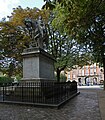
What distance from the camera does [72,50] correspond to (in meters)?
37.1

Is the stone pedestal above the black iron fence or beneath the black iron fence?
above

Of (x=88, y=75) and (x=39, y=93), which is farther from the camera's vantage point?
(x=88, y=75)

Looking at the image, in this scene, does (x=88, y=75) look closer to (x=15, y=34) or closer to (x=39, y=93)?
(x=15, y=34)

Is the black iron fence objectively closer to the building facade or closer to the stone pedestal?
the stone pedestal

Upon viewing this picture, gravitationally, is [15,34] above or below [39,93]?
above

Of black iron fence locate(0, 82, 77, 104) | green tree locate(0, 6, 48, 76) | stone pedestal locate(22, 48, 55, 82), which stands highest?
green tree locate(0, 6, 48, 76)

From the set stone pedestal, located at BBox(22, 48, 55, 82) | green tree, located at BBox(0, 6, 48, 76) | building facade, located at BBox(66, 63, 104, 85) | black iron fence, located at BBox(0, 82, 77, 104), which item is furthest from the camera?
building facade, located at BBox(66, 63, 104, 85)

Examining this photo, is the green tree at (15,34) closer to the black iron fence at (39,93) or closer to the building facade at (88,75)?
the black iron fence at (39,93)

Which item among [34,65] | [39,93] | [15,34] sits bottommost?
[39,93]

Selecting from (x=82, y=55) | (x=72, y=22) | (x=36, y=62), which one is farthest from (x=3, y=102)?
(x=82, y=55)

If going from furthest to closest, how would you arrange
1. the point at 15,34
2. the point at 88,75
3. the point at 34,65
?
the point at 88,75 → the point at 15,34 → the point at 34,65

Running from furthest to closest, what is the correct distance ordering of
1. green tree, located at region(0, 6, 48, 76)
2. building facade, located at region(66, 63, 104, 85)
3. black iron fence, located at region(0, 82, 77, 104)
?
building facade, located at region(66, 63, 104, 85)
green tree, located at region(0, 6, 48, 76)
black iron fence, located at region(0, 82, 77, 104)

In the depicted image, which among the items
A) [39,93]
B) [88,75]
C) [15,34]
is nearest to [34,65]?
[39,93]

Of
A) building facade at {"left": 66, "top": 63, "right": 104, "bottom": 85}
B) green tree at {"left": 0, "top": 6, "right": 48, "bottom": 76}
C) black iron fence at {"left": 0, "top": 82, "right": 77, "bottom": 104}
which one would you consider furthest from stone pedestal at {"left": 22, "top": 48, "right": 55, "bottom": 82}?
building facade at {"left": 66, "top": 63, "right": 104, "bottom": 85}
